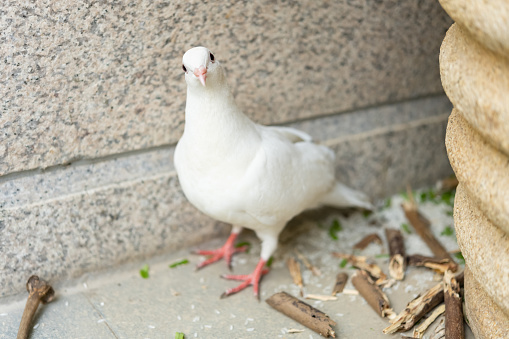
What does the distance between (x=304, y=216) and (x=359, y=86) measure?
2.91 feet

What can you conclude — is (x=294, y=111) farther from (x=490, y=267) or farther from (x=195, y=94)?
(x=490, y=267)

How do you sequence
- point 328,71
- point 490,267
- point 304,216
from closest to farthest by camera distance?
point 490,267, point 328,71, point 304,216

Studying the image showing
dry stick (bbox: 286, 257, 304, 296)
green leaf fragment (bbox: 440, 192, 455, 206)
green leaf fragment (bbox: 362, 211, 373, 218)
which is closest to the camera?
dry stick (bbox: 286, 257, 304, 296)

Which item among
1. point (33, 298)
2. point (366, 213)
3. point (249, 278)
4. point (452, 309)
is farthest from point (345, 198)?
point (33, 298)

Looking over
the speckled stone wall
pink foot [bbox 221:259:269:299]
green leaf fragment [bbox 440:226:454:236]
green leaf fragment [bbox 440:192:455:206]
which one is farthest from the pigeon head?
green leaf fragment [bbox 440:192:455:206]

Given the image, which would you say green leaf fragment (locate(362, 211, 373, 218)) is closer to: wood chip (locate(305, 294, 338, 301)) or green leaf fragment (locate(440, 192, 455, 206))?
green leaf fragment (locate(440, 192, 455, 206))

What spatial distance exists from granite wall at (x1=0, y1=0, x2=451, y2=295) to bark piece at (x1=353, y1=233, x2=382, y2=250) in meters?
0.43

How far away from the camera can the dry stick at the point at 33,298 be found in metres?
2.32

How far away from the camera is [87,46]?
2.39 m

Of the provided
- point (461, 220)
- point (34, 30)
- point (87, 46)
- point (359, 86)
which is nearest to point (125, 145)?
point (87, 46)

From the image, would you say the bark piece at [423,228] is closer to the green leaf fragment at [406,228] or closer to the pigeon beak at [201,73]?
the green leaf fragment at [406,228]

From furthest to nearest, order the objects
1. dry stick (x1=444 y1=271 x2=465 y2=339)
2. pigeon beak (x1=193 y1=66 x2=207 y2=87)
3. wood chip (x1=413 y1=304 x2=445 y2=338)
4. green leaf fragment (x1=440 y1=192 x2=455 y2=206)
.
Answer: green leaf fragment (x1=440 y1=192 x2=455 y2=206) → wood chip (x1=413 y1=304 x2=445 y2=338) → dry stick (x1=444 y1=271 x2=465 y2=339) → pigeon beak (x1=193 y1=66 x2=207 y2=87)

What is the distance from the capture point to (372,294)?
2555mm

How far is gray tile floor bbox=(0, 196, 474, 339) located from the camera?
7.90 feet
